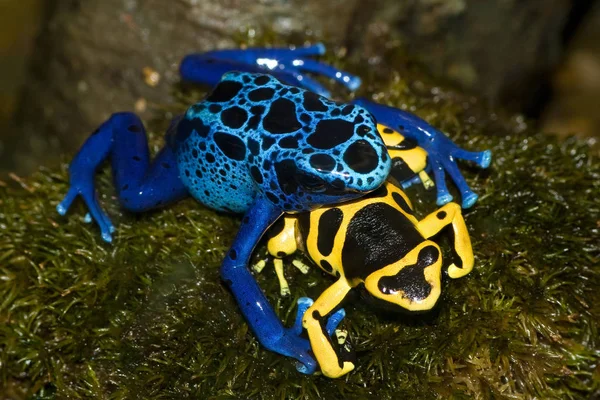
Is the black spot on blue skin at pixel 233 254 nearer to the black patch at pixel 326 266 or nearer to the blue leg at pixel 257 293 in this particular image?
the blue leg at pixel 257 293

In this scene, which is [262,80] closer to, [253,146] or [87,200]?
[253,146]

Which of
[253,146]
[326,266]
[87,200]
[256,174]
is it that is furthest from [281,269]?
[87,200]

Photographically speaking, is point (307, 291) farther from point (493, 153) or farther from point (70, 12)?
point (70, 12)

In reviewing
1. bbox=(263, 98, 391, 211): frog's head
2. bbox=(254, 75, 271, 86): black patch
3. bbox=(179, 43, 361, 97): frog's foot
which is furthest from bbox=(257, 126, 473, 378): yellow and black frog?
bbox=(179, 43, 361, 97): frog's foot

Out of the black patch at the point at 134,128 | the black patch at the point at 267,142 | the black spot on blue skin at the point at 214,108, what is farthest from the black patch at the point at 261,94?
the black patch at the point at 134,128

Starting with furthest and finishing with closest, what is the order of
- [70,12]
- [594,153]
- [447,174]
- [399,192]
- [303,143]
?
1. [70,12]
2. [594,153]
3. [447,174]
4. [399,192]
5. [303,143]

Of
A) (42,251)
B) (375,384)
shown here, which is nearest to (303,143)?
(375,384)
